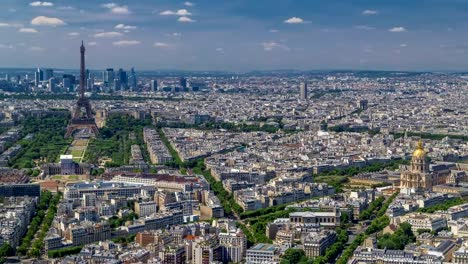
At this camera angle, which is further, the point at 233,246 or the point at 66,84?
the point at 66,84

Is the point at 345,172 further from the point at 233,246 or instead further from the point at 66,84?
the point at 66,84

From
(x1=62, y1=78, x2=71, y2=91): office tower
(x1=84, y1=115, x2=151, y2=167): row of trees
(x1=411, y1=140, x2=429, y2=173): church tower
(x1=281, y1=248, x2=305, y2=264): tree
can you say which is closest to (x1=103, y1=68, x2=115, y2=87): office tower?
(x1=62, y1=78, x2=71, y2=91): office tower

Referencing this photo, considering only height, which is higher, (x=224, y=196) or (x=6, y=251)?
(x=6, y=251)

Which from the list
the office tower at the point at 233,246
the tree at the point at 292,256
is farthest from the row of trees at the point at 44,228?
the tree at the point at 292,256

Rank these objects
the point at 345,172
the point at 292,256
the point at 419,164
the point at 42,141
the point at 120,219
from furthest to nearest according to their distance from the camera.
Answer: the point at 42,141 → the point at 345,172 → the point at 419,164 → the point at 120,219 → the point at 292,256

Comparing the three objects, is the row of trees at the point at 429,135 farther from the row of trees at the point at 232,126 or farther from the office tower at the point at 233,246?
the office tower at the point at 233,246

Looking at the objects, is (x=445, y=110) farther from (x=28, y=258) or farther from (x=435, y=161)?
(x=28, y=258)

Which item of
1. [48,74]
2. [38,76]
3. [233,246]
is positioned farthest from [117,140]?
[48,74]

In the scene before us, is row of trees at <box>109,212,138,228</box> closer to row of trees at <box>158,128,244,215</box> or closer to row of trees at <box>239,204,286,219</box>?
row of trees at <box>158,128,244,215</box>

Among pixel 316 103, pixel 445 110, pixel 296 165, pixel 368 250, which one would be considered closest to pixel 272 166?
pixel 296 165
